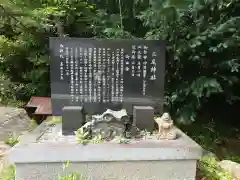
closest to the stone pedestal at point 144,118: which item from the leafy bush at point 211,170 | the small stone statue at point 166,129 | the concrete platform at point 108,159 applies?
the small stone statue at point 166,129

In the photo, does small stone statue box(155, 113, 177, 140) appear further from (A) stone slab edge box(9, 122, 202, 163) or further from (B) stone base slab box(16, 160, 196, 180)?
(B) stone base slab box(16, 160, 196, 180)

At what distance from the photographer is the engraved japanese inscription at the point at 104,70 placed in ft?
12.4

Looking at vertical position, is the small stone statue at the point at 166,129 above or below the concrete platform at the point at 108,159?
above

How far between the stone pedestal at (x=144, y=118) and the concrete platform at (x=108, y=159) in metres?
0.33

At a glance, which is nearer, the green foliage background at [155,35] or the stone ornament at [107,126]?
the stone ornament at [107,126]

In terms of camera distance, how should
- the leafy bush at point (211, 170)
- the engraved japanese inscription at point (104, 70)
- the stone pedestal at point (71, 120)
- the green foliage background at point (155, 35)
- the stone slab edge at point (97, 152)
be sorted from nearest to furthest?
the stone slab edge at point (97, 152) → the stone pedestal at point (71, 120) → the leafy bush at point (211, 170) → the engraved japanese inscription at point (104, 70) → the green foliage background at point (155, 35)

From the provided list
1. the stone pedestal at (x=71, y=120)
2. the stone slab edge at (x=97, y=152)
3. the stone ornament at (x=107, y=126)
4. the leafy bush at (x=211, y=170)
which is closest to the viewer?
the stone slab edge at (x=97, y=152)

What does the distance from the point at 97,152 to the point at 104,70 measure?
3.64ft

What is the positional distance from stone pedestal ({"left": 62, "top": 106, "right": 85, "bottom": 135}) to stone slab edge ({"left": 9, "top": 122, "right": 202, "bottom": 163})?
31cm

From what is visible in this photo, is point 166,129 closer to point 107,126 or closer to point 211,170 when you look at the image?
point 107,126

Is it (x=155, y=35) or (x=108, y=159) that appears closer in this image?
(x=108, y=159)

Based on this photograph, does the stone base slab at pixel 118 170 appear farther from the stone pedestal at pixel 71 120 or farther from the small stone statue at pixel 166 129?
the stone pedestal at pixel 71 120

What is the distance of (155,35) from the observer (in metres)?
4.77

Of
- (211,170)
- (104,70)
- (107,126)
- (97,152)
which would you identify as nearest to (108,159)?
(97,152)
